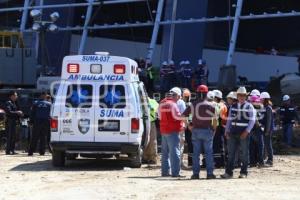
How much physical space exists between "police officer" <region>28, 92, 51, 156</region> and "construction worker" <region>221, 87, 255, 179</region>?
6893mm

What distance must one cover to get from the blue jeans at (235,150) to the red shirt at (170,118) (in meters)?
1.05

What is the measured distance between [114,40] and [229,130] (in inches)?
1167

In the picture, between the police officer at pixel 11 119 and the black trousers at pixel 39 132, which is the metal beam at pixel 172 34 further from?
the black trousers at pixel 39 132

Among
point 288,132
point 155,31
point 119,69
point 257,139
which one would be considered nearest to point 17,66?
point 155,31

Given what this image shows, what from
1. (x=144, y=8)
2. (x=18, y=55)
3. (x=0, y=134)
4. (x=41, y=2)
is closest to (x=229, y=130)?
(x=0, y=134)

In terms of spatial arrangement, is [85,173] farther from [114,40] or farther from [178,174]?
[114,40]

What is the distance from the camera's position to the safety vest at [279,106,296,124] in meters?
21.9

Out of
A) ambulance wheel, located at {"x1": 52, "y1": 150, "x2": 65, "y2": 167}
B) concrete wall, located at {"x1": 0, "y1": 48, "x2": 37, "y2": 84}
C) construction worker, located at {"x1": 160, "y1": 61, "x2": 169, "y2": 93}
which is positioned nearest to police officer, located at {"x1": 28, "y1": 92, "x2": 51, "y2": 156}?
ambulance wheel, located at {"x1": 52, "y1": 150, "x2": 65, "y2": 167}

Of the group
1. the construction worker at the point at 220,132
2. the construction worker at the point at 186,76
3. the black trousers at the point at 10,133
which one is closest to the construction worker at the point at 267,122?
the construction worker at the point at 220,132

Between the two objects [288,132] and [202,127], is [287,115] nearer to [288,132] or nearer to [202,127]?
[288,132]

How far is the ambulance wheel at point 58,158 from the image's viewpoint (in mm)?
15336

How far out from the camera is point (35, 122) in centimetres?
1894

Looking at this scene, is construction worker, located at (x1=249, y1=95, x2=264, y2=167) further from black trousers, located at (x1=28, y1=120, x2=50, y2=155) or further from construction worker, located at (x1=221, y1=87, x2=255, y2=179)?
black trousers, located at (x1=28, y1=120, x2=50, y2=155)

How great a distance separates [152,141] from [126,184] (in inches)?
163
